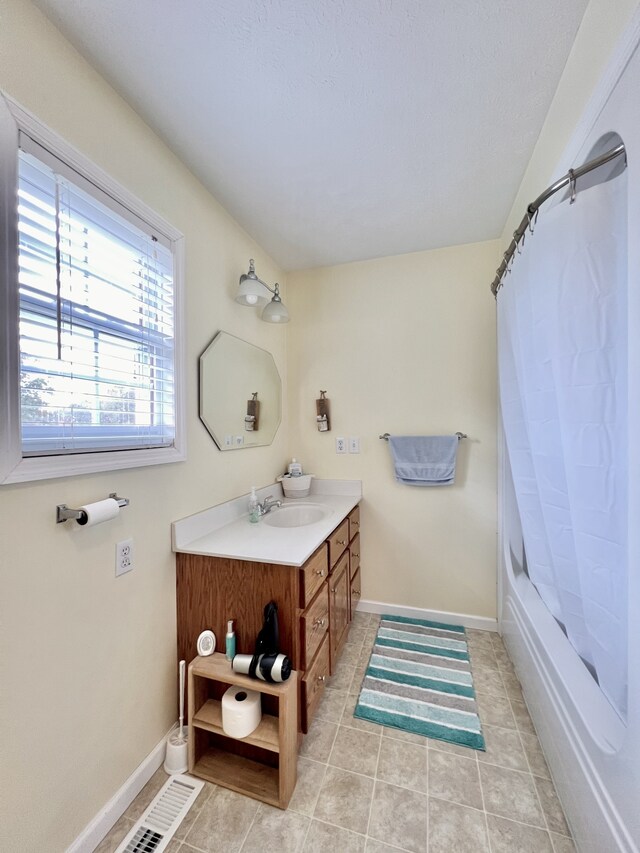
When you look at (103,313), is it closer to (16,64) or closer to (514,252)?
(16,64)

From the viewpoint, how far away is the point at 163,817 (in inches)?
42.6

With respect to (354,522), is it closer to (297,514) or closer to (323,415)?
(297,514)

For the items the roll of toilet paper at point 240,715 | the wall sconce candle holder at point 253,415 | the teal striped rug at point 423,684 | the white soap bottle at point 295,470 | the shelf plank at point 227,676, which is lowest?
the teal striped rug at point 423,684

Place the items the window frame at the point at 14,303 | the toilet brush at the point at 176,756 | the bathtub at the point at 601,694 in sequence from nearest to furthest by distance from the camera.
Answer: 1. the bathtub at the point at 601,694
2. the window frame at the point at 14,303
3. the toilet brush at the point at 176,756

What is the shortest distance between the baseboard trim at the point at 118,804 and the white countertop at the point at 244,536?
29.2 inches

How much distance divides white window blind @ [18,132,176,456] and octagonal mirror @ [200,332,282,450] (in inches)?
10.0

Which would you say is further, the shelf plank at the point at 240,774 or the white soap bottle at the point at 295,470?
the white soap bottle at the point at 295,470

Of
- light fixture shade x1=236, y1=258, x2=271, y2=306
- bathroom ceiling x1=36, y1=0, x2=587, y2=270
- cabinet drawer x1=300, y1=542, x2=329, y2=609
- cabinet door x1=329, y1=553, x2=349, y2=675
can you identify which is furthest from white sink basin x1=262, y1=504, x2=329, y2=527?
bathroom ceiling x1=36, y1=0, x2=587, y2=270

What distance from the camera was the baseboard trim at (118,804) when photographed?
0.98 m

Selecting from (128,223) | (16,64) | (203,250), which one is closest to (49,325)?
(128,223)

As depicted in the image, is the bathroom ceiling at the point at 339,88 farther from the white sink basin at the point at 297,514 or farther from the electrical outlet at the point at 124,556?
the white sink basin at the point at 297,514

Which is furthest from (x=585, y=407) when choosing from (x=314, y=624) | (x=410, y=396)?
(x=410, y=396)

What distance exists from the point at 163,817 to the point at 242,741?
295 millimetres

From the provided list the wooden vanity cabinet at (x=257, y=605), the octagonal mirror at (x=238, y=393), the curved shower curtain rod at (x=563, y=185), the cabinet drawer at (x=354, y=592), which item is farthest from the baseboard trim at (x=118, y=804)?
the curved shower curtain rod at (x=563, y=185)
